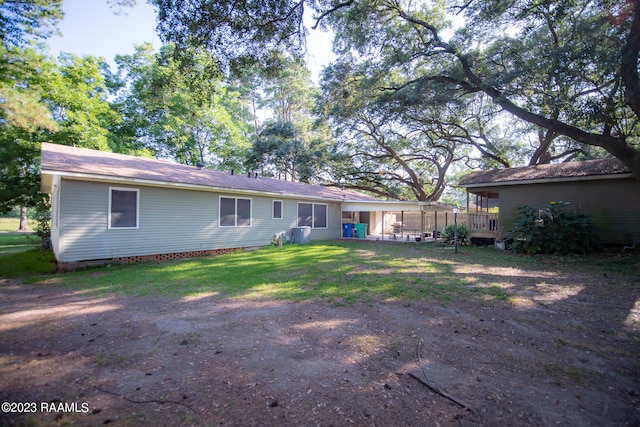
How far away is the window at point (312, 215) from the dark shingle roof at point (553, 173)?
7.02 m

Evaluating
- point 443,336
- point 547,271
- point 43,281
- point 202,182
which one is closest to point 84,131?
point 202,182

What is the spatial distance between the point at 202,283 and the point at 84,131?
16208mm

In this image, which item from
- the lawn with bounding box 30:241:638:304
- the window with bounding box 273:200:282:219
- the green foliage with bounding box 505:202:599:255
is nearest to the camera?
the lawn with bounding box 30:241:638:304

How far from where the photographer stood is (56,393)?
261 centimetres

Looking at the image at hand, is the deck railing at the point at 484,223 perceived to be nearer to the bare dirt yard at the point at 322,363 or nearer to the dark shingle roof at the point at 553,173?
the dark shingle roof at the point at 553,173

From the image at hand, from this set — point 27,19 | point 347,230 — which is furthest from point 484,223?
point 27,19

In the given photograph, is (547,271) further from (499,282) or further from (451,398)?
(451,398)

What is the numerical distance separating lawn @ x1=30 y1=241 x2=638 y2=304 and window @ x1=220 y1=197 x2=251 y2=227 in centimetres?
175

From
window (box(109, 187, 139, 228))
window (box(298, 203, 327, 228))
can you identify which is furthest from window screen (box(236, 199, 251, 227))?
window (box(109, 187, 139, 228))

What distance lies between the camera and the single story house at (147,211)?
28.0ft

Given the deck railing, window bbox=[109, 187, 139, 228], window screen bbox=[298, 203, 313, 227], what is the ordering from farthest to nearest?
window screen bbox=[298, 203, 313, 227]
the deck railing
window bbox=[109, 187, 139, 228]

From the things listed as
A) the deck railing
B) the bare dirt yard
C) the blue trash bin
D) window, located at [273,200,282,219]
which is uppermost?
window, located at [273,200,282,219]

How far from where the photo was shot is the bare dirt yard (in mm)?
2373

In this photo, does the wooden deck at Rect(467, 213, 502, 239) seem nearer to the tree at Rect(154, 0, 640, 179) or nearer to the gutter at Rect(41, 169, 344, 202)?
the tree at Rect(154, 0, 640, 179)
